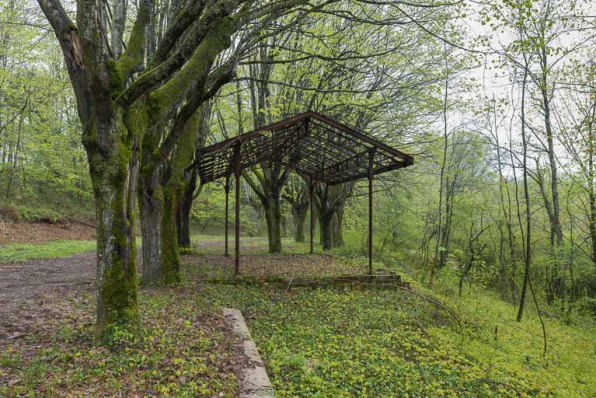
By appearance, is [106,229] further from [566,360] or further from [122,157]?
[566,360]

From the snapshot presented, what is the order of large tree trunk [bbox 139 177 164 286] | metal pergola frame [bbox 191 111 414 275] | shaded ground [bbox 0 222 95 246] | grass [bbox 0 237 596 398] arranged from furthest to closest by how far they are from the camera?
shaded ground [bbox 0 222 95 246]
metal pergola frame [bbox 191 111 414 275]
large tree trunk [bbox 139 177 164 286]
grass [bbox 0 237 596 398]

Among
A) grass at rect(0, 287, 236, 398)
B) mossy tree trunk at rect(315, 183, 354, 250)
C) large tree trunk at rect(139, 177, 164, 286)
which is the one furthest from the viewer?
mossy tree trunk at rect(315, 183, 354, 250)

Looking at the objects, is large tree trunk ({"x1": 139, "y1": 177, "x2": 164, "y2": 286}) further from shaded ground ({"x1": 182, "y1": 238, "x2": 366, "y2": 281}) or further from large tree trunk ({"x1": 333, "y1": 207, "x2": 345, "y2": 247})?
large tree trunk ({"x1": 333, "y1": 207, "x2": 345, "y2": 247})

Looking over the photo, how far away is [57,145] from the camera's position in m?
18.6

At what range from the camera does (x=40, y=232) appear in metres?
15.3

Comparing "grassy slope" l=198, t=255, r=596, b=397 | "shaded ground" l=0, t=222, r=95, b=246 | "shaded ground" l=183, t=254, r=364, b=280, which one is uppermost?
"shaded ground" l=0, t=222, r=95, b=246

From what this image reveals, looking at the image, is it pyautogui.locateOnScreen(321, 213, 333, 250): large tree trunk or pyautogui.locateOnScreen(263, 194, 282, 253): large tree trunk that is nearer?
pyautogui.locateOnScreen(263, 194, 282, 253): large tree trunk

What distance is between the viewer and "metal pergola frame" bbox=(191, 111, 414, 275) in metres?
8.29

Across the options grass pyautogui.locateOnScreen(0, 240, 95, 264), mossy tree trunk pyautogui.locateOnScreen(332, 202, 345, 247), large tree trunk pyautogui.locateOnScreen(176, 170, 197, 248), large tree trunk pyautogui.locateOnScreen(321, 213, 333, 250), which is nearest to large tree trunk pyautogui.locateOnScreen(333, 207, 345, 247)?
mossy tree trunk pyautogui.locateOnScreen(332, 202, 345, 247)

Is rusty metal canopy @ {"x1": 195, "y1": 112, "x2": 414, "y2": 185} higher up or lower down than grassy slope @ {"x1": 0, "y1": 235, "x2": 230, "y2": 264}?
higher up

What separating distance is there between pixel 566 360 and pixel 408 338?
3.27 m

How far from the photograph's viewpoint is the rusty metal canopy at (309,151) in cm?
835

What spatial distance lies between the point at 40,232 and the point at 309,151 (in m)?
13.8

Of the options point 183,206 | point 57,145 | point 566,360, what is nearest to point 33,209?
point 57,145
